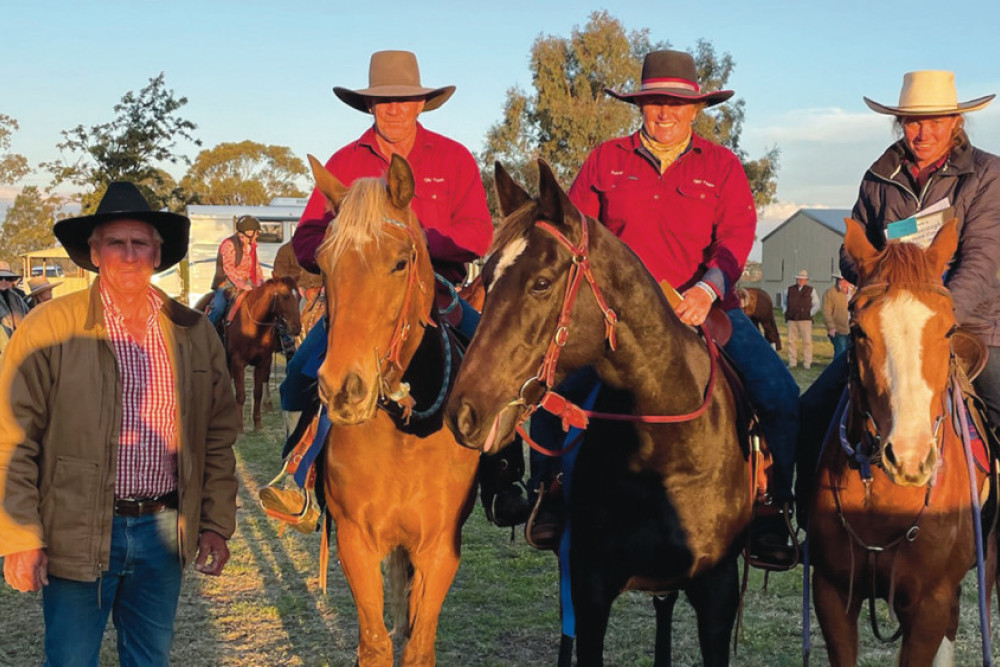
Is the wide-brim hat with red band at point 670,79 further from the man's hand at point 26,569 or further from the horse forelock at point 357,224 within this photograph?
the man's hand at point 26,569

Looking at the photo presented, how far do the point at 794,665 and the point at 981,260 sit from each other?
280 centimetres

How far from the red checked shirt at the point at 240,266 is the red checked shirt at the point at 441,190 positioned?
31.2ft

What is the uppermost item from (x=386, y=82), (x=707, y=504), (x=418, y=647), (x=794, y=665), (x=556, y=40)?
(x=556, y=40)

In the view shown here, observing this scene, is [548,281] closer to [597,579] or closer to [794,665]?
[597,579]

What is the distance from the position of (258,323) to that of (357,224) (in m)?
10.5

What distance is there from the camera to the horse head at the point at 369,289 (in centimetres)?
330

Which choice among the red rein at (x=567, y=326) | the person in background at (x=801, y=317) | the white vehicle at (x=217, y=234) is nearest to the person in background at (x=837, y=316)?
the person in background at (x=801, y=317)

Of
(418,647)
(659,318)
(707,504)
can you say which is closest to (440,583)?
(418,647)

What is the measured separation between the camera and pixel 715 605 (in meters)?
3.79

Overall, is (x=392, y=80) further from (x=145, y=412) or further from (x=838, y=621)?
(x=838, y=621)

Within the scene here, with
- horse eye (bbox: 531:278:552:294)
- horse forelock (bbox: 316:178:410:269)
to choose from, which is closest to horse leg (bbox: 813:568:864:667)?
horse eye (bbox: 531:278:552:294)

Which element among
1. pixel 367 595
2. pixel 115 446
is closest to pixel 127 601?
pixel 115 446

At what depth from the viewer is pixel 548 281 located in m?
3.06

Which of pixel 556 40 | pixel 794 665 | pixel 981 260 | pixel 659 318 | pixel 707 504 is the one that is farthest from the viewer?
pixel 556 40
